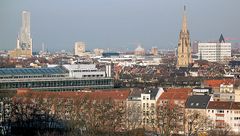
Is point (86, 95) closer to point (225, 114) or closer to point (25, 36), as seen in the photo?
point (225, 114)

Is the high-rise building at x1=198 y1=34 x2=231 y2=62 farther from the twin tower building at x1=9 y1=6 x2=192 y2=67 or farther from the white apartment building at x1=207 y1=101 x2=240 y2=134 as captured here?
the white apartment building at x1=207 y1=101 x2=240 y2=134

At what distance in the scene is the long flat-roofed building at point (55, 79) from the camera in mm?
40688

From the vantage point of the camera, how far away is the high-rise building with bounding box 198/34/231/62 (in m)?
111

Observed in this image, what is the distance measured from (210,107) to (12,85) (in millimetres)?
13958

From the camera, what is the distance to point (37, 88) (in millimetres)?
40875

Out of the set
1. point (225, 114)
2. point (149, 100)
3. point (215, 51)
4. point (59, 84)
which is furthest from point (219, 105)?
point (215, 51)

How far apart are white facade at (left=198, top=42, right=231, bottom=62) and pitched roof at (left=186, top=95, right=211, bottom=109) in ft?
253

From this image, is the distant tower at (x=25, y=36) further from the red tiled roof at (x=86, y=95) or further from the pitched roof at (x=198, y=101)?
the pitched roof at (x=198, y=101)

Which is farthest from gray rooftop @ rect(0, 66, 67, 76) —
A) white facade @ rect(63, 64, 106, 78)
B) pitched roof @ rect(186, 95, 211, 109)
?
pitched roof @ rect(186, 95, 211, 109)

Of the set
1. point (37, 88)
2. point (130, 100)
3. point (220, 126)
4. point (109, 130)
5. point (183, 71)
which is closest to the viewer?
point (109, 130)

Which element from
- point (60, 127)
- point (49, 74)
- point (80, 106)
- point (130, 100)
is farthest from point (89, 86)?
point (60, 127)

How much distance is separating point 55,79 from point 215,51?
73.7m

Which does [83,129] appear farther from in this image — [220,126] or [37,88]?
[37,88]

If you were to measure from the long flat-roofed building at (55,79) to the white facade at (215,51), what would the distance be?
222ft
